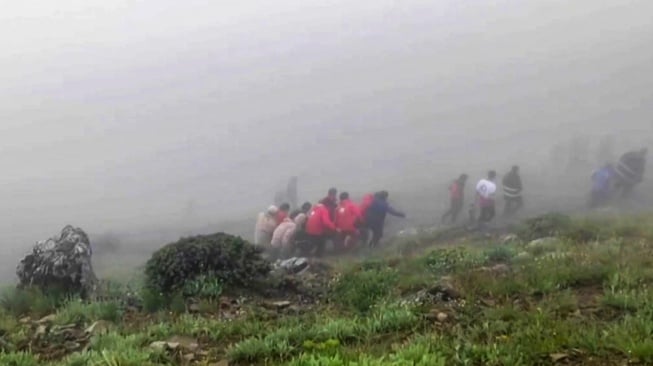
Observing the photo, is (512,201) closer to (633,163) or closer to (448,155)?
(633,163)

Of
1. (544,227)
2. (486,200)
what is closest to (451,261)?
(544,227)

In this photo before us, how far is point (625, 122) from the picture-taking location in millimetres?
41188

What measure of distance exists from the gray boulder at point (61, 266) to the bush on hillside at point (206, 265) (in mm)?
1195

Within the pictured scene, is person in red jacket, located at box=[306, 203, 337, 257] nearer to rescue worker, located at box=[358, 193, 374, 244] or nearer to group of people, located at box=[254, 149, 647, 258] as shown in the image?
group of people, located at box=[254, 149, 647, 258]

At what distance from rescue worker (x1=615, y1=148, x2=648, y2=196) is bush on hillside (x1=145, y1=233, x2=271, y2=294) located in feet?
54.9

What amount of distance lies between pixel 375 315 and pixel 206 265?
369cm

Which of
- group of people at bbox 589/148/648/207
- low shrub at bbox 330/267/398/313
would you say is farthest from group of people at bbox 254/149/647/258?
low shrub at bbox 330/267/398/313

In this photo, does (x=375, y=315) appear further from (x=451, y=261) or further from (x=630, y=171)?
(x=630, y=171)

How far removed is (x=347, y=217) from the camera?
1994 cm

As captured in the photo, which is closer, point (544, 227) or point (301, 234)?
point (544, 227)

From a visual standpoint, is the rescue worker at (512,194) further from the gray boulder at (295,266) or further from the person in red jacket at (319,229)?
the gray boulder at (295,266)

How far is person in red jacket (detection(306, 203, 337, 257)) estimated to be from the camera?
64.1 ft

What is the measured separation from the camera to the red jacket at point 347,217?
19938mm

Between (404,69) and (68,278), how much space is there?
2555 inches
